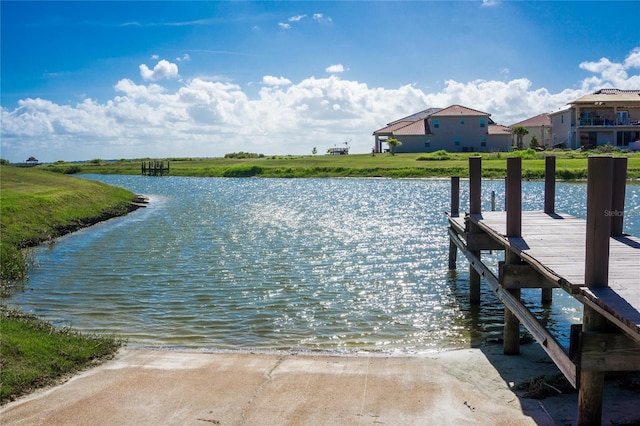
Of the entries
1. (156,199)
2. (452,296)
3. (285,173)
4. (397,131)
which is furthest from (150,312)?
(397,131)

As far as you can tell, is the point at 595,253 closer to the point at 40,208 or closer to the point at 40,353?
the point at 40,353

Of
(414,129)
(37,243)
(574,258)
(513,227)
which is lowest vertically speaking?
(37,243)

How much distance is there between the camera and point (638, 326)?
238 inches

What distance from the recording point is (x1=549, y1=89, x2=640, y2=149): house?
7550 centimetres

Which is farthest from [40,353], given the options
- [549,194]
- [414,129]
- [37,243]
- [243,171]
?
[414,129]

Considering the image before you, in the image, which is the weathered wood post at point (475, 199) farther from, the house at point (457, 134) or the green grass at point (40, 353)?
the house at point (457, 134)

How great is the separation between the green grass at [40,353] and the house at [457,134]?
86168 millimetres

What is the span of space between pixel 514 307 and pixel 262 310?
7126 millimetres

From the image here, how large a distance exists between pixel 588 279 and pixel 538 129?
96153 mm

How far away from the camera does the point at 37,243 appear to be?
2628 centimetres

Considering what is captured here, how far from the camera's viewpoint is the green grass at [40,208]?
21741 mm

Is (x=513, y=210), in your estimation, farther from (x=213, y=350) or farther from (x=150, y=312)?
(x=150, y=312)

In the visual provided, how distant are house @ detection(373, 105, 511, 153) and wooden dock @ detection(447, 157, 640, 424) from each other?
8334cm

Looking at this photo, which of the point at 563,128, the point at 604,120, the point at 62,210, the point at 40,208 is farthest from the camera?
the point at 563,128
